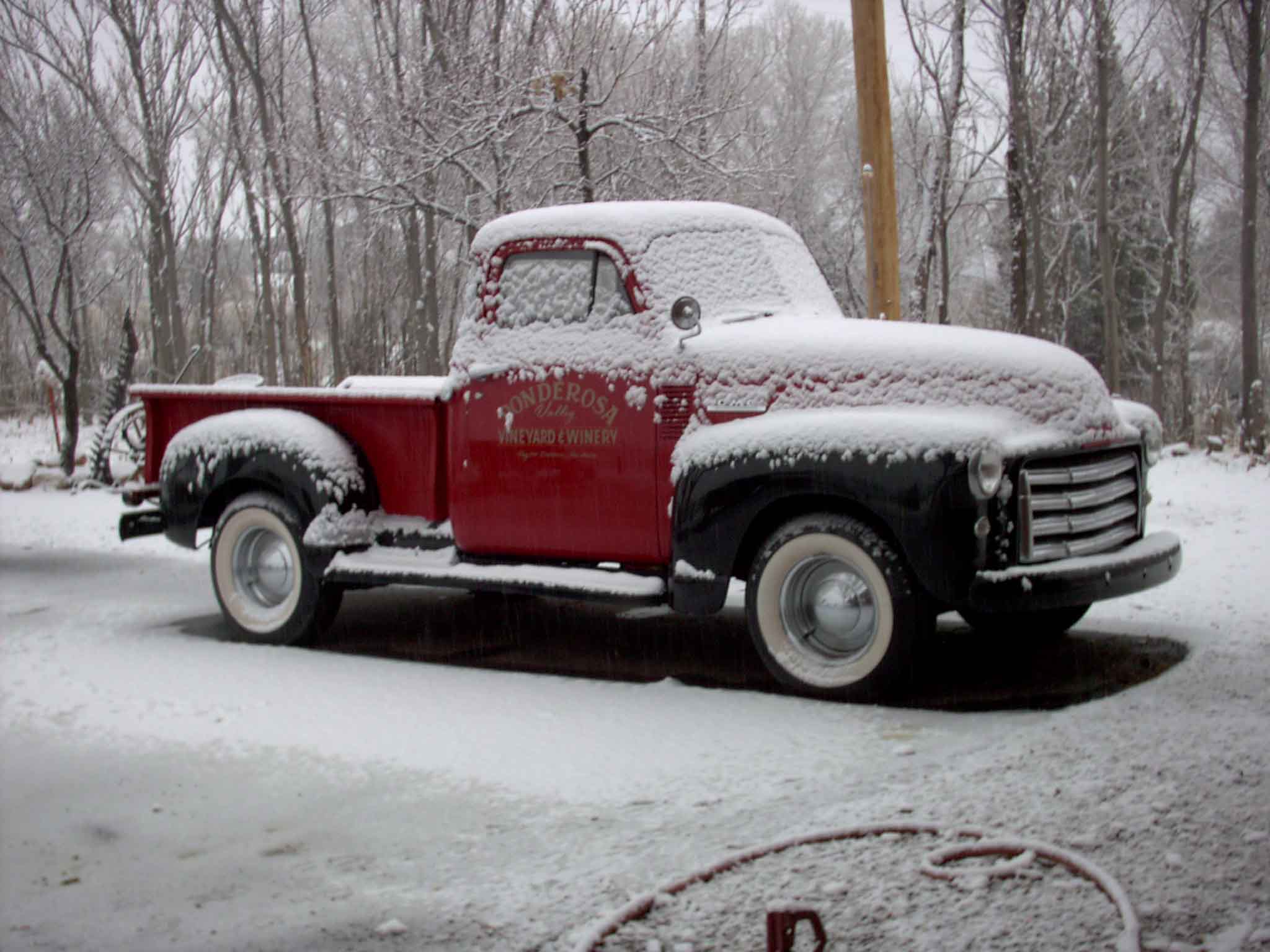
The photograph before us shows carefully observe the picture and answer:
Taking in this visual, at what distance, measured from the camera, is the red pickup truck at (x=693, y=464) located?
6121 mm

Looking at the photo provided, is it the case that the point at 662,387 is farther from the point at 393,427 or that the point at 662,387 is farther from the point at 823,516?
the point at 393,427

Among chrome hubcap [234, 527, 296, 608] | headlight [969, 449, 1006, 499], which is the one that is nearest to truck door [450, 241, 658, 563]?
chrome hubcap [234, 527, 296, 608]

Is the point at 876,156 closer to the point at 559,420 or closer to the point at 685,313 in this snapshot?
the point at 685,313

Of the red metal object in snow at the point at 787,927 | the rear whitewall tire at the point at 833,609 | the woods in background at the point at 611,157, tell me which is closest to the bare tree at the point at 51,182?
the woods in background at the point at 611,157

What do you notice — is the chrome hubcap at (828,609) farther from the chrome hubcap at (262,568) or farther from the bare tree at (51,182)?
the bare tree at (51,182)

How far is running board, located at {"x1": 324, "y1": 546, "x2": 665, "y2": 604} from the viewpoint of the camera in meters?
6.82

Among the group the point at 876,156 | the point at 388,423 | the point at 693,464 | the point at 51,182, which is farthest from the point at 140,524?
the point at 51,182

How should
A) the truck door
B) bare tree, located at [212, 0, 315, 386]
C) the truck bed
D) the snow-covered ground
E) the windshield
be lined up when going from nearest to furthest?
1. the snow-covered ground
2. the truck door
3. the windshield
4. the truck bed
5. bare tree, located at [212, 0, 315, 386]

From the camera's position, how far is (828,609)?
6418 mm

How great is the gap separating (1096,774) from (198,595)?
668cm

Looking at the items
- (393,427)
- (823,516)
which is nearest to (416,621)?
(393,427)

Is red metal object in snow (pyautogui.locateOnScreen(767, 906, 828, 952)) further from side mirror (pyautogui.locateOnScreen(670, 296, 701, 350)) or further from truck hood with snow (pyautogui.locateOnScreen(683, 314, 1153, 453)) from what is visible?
side mirror (pyautogui.locateOnScreen(670, 296, 701, 350))

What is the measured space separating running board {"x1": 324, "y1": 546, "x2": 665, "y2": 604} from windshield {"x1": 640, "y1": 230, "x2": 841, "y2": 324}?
133 centimetres

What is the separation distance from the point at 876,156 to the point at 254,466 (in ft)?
16.5
